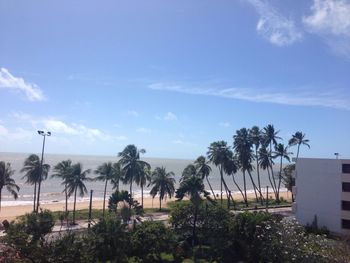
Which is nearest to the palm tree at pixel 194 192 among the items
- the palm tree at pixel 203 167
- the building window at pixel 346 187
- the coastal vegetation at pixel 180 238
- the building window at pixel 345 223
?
the coastal vegetation at pixel 180 238

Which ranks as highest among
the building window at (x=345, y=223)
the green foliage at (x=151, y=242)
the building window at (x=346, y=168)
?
the building window at (x=346, y=168)

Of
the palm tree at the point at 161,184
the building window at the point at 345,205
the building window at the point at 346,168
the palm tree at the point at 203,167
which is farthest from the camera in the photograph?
the palm tree at the point at 161,184

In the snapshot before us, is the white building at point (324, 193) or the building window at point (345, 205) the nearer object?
the building window at point (345, 205)

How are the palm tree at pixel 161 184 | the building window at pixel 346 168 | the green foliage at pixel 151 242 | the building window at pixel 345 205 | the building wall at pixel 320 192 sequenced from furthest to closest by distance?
the palm tree at pixel 161 184 < the building wall at pixel 320 192 < the building window at pixel 345 205 < the building window at pixel 346 168 < the green foliage at pixel 151 242

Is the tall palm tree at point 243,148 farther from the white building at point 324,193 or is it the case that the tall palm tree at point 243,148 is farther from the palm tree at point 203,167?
the white building at point 324,193

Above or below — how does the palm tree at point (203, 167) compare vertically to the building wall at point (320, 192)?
above

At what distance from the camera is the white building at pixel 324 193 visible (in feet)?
169

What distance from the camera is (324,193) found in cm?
5369

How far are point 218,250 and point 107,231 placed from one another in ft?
39.0

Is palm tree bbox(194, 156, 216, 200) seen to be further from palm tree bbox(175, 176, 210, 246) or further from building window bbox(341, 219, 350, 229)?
palm tree bbox(175, 176, 210, 246)

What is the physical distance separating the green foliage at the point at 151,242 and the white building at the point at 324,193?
73.5ft

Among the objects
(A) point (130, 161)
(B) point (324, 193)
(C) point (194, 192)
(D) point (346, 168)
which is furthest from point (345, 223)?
(A) point (130, 161)

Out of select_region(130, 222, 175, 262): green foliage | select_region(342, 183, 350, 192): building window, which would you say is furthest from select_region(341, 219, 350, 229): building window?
select_region(130, 222, 175, 262): green foliage

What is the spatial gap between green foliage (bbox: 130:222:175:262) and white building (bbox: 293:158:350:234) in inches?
882
